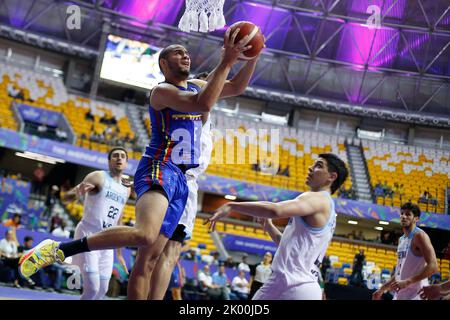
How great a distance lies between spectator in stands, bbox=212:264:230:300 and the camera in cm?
1314

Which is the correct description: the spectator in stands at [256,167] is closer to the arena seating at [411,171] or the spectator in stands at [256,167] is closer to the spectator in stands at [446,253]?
the arena seating at [411,171]

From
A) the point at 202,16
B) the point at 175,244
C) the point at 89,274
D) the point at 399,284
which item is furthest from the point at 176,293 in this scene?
the point at 175,244

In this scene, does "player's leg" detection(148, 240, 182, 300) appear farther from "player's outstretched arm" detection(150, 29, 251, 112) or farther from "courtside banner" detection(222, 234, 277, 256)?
"courtside banner" detection(222, 234, 277, 256)

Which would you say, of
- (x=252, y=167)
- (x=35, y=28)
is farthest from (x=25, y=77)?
(x=252, y=167)

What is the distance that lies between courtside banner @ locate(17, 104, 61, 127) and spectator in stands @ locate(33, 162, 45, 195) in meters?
1.62

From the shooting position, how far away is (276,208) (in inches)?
151

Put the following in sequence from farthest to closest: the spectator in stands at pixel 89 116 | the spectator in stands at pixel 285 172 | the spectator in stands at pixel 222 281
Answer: the spectator in stands at pixel 89 116
the spectator in stands at pixel 285 172
the spectator in stands at pixel 222 281

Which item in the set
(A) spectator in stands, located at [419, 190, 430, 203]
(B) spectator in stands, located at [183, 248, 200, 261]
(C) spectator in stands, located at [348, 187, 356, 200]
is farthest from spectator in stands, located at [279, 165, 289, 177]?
(A) spectator in stands, located at [419, 190, 430, 203]

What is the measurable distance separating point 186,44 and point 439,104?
46.2ft

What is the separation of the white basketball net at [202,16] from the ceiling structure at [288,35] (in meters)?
9.10

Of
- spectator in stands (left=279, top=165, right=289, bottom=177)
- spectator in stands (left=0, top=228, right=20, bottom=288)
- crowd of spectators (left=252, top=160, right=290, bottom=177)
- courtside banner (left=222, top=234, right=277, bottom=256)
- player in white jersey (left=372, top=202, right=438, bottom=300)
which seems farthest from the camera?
courtside banner (left=222, top=234, right=277, bottom=256)

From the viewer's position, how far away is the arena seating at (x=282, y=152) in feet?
51.7

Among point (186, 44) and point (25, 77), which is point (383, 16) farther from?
point (25, 77)

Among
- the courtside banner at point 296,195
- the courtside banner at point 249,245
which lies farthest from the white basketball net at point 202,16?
the courtside banner at point 249,245
